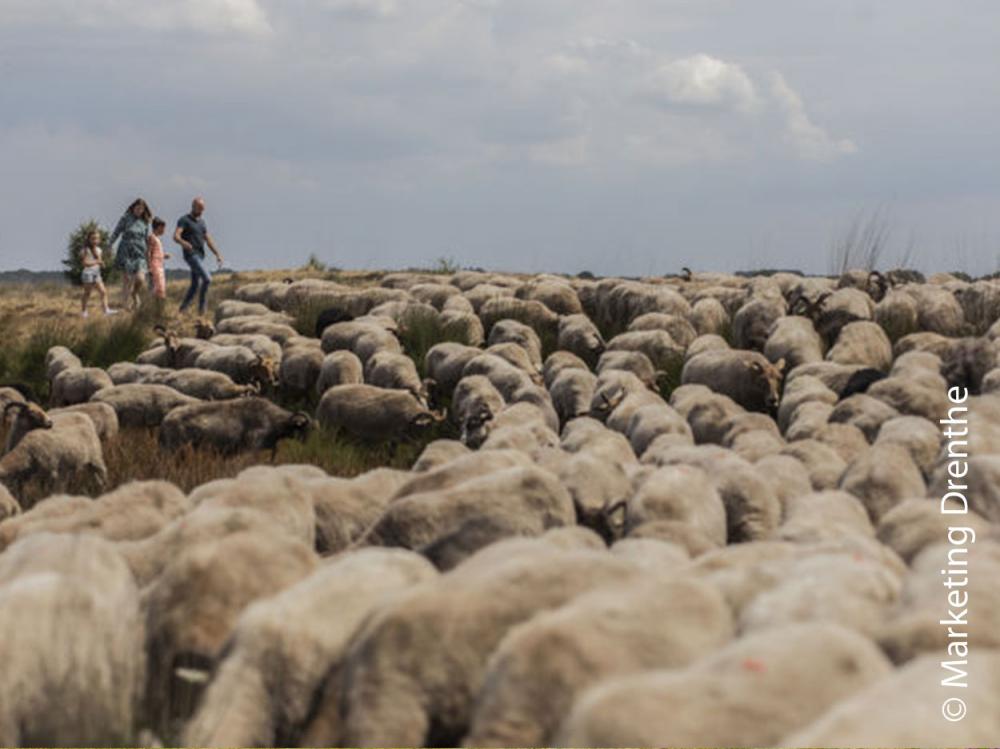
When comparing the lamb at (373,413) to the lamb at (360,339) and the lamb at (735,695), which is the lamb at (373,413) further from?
the lamb at (735,695)

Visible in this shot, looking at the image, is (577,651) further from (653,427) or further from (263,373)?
(263,373)

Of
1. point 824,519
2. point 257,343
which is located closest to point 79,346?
point 257,343

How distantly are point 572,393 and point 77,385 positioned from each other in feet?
20.5

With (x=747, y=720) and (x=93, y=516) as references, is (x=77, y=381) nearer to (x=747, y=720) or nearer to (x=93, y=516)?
(x=93, y=516)

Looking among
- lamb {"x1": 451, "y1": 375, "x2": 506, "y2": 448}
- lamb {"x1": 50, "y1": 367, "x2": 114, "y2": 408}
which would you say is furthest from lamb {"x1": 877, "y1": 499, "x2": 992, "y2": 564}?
lamb {"x1": 50, "y1": 367, "x2": 114, "y2": 408}

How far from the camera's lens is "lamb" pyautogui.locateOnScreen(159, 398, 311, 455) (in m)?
15.9

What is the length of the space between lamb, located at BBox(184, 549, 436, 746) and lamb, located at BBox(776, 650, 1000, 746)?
2.05 metres

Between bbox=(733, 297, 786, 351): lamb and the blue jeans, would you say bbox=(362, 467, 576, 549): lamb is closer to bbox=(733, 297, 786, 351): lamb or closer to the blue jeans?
bbox=(733, 297, 786, 351): lamb

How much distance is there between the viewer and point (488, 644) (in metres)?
5.70

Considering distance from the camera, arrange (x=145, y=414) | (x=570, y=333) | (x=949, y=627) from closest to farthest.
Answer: (x=949, y=627)
(x=145, y=414)
(x=570, y=333)

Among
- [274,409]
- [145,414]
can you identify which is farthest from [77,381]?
[274,409]

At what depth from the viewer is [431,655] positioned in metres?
5.64

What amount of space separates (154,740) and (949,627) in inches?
120

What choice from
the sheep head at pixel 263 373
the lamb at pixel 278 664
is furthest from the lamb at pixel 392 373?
the lamb at pixel 278 664
